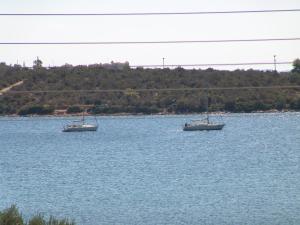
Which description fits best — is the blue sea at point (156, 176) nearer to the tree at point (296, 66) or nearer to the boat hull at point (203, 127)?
the boat hull at point (203, 127)

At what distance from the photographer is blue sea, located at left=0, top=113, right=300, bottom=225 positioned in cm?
4400

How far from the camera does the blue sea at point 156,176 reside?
44000mm

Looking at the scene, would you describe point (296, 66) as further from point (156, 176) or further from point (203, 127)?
point (203, 127)

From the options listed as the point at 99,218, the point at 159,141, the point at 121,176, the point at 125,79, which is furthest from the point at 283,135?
the point at 125,79

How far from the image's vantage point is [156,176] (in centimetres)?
6562

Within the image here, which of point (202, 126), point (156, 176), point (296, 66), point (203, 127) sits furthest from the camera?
point (203, 127)

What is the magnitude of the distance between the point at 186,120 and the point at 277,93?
89021 millimetres

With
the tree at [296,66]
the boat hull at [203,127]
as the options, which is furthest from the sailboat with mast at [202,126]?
the tree at [296,66]

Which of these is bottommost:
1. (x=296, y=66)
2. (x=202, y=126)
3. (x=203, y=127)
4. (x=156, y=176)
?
(x=156, y=176)

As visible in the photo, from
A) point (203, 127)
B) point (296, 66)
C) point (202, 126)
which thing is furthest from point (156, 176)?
point (203, 127)

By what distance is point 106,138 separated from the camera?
11444 centimetres

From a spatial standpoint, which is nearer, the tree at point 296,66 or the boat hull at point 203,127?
the tree at point 296,66

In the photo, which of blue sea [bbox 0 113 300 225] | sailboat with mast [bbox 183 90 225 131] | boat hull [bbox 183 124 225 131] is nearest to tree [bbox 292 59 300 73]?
blue sea [bbox 0 113 300 225]

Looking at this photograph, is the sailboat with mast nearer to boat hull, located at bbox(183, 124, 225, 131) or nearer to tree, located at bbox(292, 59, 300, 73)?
boat hull, located at bbox(183, 124, 225, 131)
